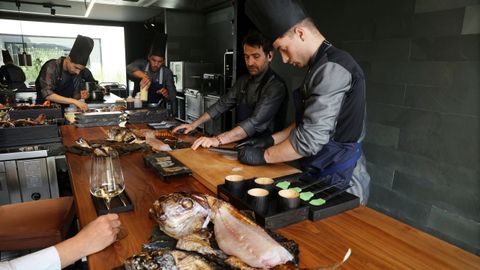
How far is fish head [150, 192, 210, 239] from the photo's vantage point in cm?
101

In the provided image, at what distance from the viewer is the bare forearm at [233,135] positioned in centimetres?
236

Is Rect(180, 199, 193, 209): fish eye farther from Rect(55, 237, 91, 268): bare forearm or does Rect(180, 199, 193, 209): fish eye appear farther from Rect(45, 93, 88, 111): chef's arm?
Rect(45, 93, 88, 111): chef's arm

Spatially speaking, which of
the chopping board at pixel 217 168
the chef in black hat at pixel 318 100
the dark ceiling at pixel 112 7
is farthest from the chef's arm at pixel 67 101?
the dark ceiling at pixel 112 7

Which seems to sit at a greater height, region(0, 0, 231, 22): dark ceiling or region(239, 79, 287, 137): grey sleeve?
region(0, 0, 231, 22): dark ceiling

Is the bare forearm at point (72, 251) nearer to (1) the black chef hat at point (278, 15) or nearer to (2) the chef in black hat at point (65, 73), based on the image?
(1) the black chef hat at point (278, 15)

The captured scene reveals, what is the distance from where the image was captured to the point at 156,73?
16.3 ft

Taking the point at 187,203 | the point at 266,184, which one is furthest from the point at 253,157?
the point at 187,203

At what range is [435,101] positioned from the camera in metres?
2.63

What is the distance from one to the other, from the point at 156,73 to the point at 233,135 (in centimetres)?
295

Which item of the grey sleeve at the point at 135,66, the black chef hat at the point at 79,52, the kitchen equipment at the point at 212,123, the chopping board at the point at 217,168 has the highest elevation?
the black chef hat at the point at 79,52

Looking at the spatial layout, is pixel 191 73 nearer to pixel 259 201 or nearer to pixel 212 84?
pixel 212 84

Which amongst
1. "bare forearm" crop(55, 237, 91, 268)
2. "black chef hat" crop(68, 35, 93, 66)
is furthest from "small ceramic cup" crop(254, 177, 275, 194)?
"black chef hat" crop(68, 35, 93, 66)

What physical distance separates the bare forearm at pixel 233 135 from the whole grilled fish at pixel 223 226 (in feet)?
4.16

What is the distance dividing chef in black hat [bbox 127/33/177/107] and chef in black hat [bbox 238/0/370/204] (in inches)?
131
